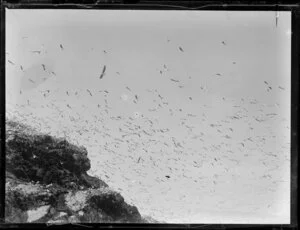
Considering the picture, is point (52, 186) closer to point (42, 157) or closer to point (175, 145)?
point (42, 157)

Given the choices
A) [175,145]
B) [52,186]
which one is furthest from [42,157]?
[175,145]

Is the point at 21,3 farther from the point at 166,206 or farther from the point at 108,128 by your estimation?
the point at 166,206

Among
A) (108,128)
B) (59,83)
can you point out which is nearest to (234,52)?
(108,128)

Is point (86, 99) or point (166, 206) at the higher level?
point (86, 99)
